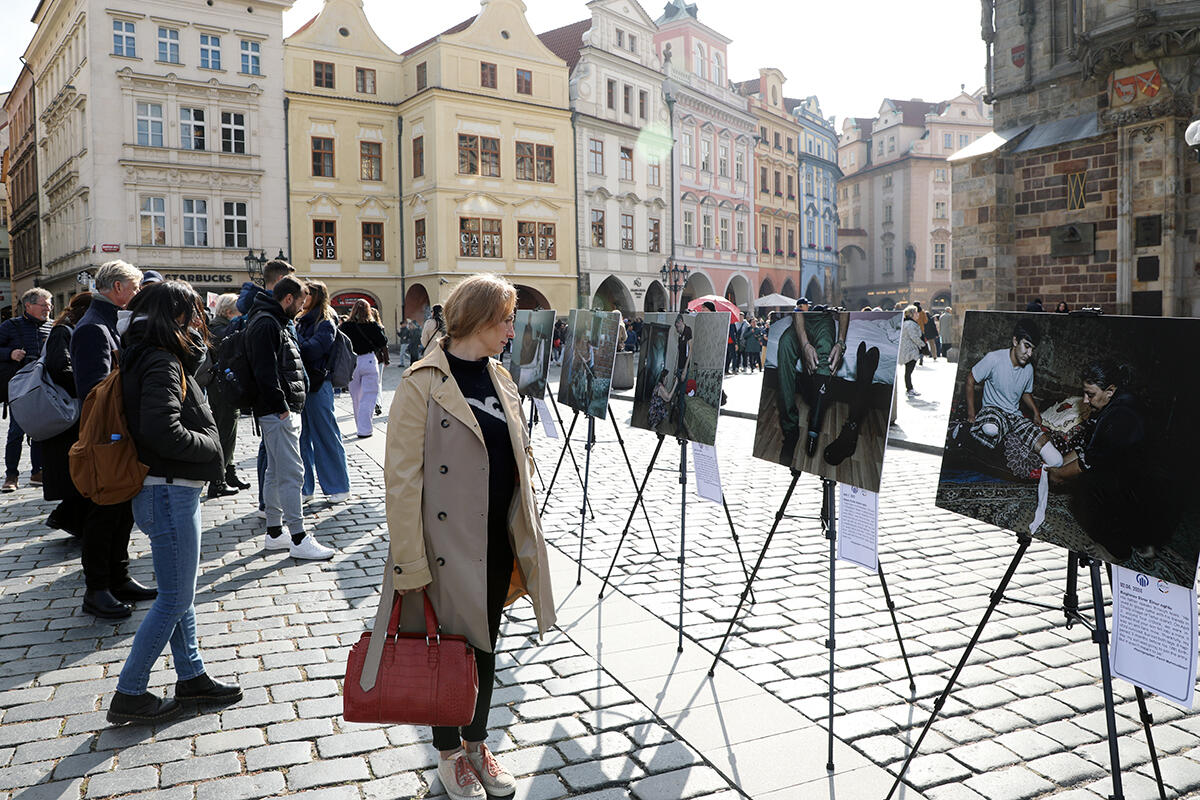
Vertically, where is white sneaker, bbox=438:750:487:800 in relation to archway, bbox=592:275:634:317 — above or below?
below

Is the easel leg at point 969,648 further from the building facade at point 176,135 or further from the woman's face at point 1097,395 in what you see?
the building facade at point 176,135

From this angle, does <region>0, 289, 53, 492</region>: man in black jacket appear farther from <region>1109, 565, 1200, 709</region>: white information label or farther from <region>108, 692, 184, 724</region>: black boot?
<region>1109, 565, 1200, 709</region>: white information label

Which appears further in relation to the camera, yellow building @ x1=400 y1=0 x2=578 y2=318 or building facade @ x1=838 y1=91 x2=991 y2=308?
building facade @ x1=838 y1=91 x2=991 y2=308

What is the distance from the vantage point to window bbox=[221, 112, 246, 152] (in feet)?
105

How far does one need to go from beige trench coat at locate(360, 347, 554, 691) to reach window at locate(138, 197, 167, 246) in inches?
1262

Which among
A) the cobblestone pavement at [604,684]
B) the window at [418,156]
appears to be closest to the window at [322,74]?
the window at [418,156]

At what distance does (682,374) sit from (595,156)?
3498 cm

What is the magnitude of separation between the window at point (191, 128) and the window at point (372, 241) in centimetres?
646

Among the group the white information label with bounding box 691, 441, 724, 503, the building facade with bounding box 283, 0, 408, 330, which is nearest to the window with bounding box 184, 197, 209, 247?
the building facade with bounding box 283, 0, 408, 330

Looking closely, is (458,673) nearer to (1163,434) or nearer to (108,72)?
(1163,434)

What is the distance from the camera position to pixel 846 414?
3.88 m

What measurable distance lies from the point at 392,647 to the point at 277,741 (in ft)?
3.38

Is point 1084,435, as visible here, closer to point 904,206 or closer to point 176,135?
point 176,135

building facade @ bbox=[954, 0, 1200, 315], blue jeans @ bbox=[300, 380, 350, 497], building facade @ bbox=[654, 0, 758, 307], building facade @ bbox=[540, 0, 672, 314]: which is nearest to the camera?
blue jeans @ bbox=[300, 380, 350, 497]
